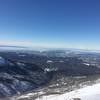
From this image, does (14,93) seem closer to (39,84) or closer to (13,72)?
(39,84)

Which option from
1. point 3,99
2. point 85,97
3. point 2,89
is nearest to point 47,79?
point 2,89

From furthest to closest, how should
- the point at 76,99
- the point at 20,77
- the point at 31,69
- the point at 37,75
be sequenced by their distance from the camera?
the point at 31,69 → the point at 37,75 → the point at 20,77 → the point at 76,99

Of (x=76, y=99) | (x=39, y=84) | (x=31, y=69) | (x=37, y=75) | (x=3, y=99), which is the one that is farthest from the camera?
(x=31, y=69)

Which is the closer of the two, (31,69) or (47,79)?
(47,79)

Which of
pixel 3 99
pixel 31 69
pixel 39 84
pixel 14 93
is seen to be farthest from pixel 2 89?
pixel 31 69

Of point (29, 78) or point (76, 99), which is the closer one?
point (76, 99)

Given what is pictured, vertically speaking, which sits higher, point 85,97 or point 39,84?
point 85,97

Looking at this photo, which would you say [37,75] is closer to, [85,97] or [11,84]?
[11,84]

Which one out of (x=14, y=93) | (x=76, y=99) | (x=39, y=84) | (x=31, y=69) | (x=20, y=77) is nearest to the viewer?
(x=76, y=99)

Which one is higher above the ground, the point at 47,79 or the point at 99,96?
the point at 99,96
